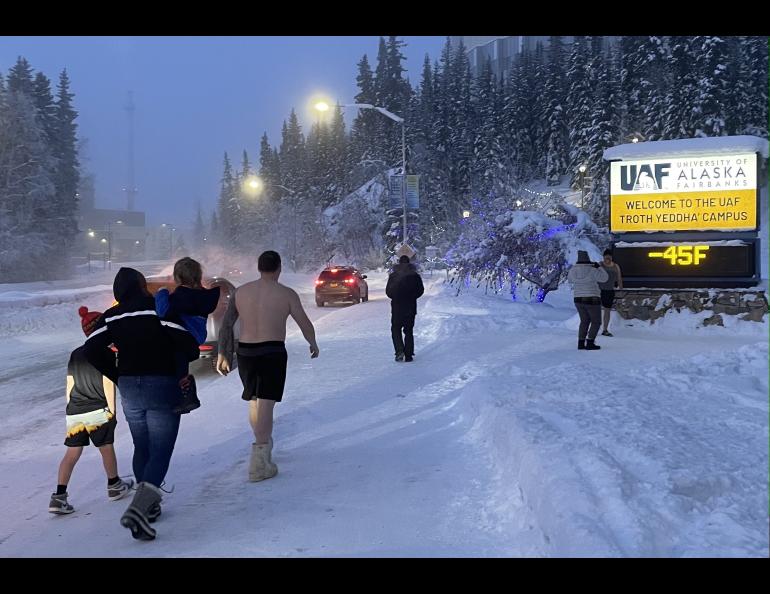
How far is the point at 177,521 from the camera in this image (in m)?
4.55

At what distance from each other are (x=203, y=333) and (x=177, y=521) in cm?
151

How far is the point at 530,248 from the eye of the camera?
20.2 metres

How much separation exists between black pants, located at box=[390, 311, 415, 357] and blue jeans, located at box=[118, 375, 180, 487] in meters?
6.15

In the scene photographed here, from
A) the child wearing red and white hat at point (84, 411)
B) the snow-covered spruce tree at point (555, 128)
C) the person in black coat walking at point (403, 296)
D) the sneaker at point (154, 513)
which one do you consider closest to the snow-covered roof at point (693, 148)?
the person in black coat walking at point (403, 296)

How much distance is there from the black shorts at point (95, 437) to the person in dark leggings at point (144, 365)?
0.46 meters

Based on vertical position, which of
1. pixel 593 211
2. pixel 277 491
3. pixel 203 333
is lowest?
pixel 277 491

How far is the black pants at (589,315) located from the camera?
37.1ft

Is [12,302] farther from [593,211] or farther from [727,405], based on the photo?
[593,211]

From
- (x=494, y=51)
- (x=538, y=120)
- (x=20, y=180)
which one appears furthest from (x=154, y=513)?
(x=494, y=51)

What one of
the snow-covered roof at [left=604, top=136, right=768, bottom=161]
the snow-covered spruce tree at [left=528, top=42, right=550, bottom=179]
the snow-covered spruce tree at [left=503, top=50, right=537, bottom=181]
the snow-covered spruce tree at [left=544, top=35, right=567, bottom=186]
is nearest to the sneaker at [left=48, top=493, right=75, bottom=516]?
the snow-covered roof at [left=604, top=136, right=768, bottom=161]

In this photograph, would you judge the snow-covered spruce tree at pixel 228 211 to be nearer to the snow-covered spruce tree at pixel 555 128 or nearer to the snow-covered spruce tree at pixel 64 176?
the snow-covered spruce tree at pixel 64 176

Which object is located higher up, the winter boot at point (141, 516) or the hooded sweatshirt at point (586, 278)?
the hooded sweatshirt at point (586, 278)
